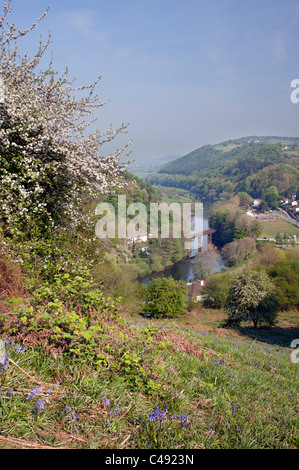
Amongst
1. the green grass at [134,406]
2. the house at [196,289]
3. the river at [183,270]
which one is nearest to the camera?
the green grass at [134,406]

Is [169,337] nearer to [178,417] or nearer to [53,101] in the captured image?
[178,417]

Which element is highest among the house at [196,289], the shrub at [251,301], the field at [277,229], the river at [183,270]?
the field at [277,229]

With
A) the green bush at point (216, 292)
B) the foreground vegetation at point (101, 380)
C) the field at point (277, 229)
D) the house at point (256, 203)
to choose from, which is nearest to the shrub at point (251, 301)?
the green bush at point (216, 292)

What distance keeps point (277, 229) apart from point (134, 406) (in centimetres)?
11412

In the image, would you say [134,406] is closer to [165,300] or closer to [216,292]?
[165,300]

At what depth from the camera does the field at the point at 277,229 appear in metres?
99.3

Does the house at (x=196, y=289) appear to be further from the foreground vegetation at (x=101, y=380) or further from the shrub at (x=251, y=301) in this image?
the foreground vegetation at (x=101, y=380)

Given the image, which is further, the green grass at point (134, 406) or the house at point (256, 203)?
the house at point (256, 203)

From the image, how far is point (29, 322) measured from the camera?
3.55 m

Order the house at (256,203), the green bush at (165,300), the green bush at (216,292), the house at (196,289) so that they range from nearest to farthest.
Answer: the green bush at (165,300) < the green bush at (216,292) < the house at (196,289) < the house at (256,203)

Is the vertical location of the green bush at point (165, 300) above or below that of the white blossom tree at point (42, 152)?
below

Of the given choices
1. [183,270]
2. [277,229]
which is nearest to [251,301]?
[183,270]

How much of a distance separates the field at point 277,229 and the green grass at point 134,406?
10117 cm
